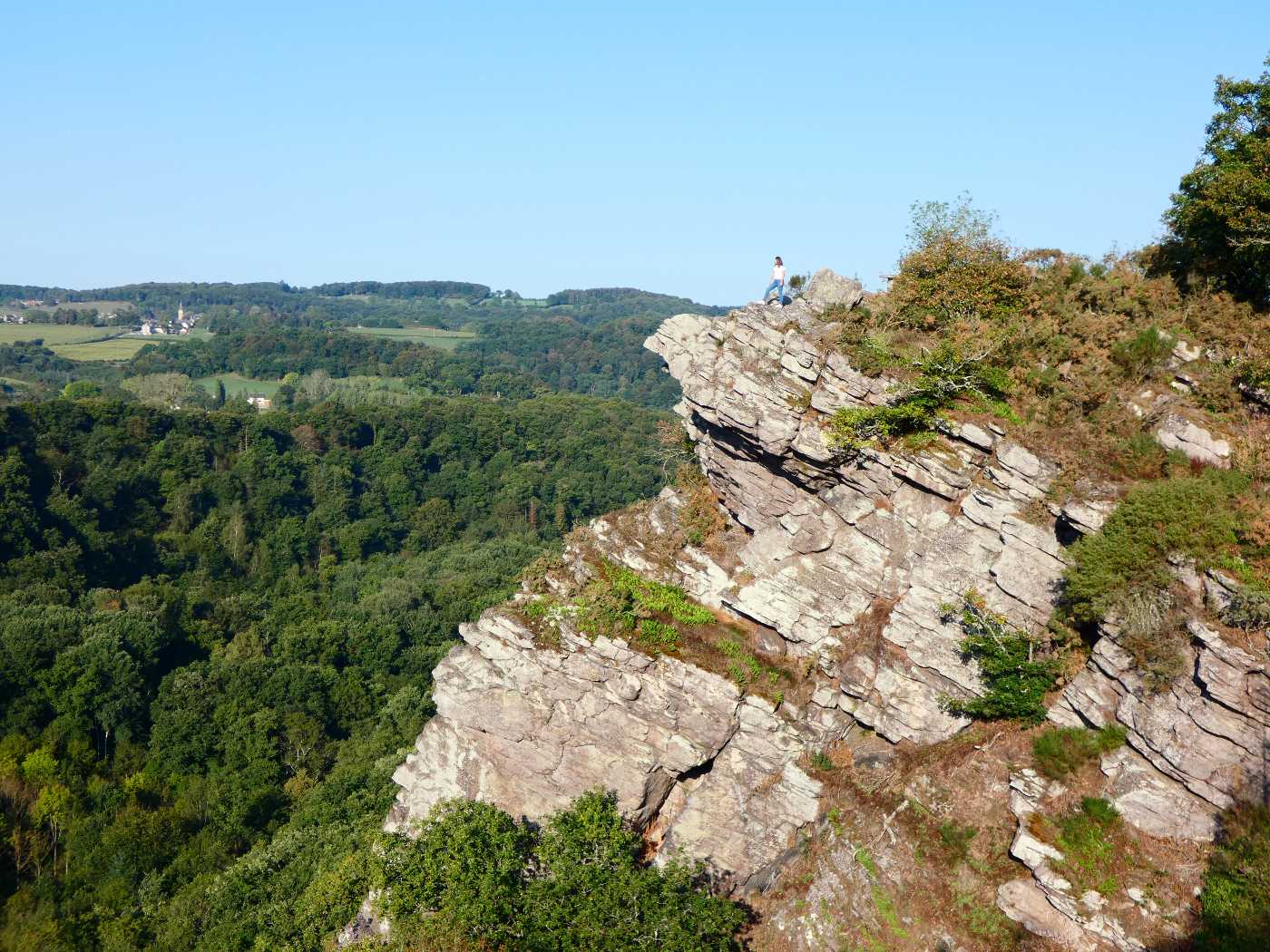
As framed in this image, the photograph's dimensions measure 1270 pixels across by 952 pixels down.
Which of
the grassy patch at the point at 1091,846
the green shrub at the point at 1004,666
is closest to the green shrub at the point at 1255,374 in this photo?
the green shrub at the point at 1004,666

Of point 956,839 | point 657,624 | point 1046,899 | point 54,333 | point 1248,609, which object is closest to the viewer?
point 1248,609

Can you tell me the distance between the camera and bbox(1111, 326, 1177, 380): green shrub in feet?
57.2

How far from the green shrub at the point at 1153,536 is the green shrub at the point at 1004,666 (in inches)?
50.1

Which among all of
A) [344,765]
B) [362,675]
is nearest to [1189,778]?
[344,765]

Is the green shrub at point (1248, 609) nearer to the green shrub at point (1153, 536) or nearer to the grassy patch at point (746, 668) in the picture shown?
the green shrub at point (1153, 536)

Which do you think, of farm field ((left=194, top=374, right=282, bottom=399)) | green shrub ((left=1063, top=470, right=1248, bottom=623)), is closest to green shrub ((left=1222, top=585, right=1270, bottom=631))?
green shrub ((left=1063, top=470, right=1248, bottom=623))

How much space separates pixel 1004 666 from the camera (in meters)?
16.2

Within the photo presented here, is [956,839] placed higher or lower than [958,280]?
lower

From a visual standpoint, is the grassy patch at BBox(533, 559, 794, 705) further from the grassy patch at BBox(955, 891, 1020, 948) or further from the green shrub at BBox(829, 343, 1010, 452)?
the grassy patch at BBox(955, 891, 1020, 948)

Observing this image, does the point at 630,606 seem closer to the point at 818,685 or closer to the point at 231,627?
the point at 818,685

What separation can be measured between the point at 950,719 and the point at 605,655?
7044 millimetres

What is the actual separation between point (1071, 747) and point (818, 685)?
4.77m

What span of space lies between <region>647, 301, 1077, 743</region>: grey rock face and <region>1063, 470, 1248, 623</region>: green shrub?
67 centimetres

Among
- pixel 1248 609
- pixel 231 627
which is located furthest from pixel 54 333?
pixel 1248 609
